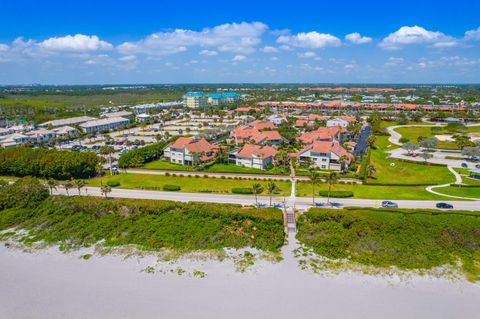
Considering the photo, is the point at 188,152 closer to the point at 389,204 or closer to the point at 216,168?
the point at 216,168

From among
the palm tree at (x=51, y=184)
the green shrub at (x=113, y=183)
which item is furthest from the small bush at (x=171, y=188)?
the palm tree at (x=51, y=184)

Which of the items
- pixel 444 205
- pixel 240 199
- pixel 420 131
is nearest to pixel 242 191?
pixel 240 199

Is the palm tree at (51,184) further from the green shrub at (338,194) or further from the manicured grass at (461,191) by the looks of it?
the manicured grass at (461,191)

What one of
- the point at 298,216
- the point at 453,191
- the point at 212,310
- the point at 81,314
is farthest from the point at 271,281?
the point at 453,191

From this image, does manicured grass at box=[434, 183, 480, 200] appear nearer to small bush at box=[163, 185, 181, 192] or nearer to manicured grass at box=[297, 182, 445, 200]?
manicured grass at box=[297, 182, 445, 200]

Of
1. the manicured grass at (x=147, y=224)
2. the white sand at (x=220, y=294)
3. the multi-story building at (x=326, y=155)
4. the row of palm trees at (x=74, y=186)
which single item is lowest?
the white sand at (x=220, y=294)

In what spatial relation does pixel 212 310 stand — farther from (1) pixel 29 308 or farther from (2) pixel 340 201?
(2) pixel 340 201
